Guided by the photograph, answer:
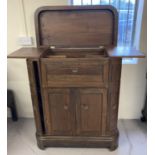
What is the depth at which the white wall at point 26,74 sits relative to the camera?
1.77 metres

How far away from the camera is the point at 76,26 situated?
1720mm

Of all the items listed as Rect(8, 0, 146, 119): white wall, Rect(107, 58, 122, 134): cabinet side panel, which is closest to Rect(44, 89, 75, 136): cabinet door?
Rect(107, 58, 122, 134): cabinet side panel

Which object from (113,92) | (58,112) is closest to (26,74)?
(58,112)

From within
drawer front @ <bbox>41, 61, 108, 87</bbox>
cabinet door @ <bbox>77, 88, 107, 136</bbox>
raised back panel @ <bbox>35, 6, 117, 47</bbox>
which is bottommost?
cabinet door @ <bbox>77, 88, 107, 136</bbox>

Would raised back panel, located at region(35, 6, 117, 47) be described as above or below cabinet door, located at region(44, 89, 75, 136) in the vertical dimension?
above

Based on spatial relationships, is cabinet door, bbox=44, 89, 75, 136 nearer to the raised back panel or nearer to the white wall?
the raised back panel

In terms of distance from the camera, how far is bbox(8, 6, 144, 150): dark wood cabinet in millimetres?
1431

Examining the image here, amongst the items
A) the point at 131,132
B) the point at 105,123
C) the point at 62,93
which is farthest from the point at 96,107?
the point at 131,132

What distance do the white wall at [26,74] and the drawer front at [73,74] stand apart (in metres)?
0.62

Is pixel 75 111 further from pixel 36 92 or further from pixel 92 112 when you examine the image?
pixel 36 92

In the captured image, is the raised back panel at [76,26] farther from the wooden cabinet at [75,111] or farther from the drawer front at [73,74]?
the wooden cabinet at [75,111]

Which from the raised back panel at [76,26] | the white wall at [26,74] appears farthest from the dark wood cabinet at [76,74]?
the white wall at [26,74]

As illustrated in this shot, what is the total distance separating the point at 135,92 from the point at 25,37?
1404 millimetres

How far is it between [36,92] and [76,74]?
1.32ft
